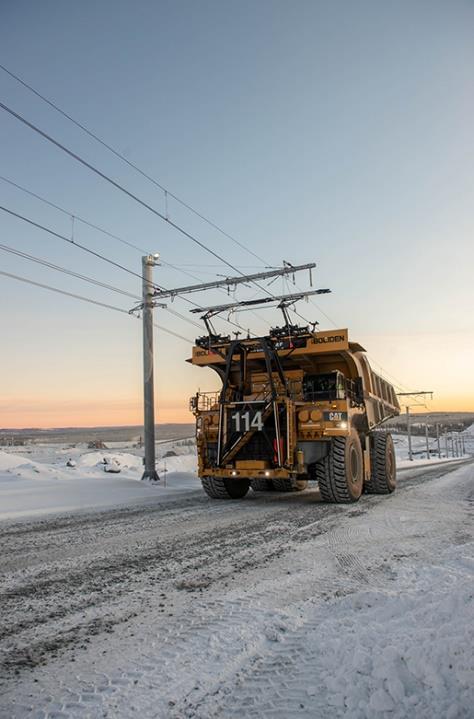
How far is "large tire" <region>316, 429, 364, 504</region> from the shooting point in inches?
379

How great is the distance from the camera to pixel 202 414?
1062 cm

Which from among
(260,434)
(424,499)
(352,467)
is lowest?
(424,499)

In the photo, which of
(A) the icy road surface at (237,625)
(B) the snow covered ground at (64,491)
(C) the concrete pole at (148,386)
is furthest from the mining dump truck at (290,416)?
(C) the concrete pole at (148,386)

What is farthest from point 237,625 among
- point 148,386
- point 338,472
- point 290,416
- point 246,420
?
point 148,386

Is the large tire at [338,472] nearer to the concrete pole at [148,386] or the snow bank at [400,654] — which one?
the snow bank at [400,654]

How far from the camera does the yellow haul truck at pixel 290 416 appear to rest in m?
9.55

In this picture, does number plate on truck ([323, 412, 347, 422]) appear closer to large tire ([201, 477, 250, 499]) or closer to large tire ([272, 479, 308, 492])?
large tire ([201, 477, 250, 499])

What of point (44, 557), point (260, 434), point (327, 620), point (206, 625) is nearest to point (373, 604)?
point (327, 620)

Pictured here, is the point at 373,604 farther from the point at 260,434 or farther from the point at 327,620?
the point at 260,434

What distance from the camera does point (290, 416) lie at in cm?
953

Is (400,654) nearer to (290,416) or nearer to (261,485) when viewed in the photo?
(290,416)

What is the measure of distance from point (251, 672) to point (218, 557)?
2.69 meters

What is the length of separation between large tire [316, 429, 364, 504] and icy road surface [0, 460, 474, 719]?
301 cm

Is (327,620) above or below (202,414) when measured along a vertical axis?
below
